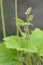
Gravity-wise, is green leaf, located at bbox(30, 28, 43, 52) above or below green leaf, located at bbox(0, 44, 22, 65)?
above

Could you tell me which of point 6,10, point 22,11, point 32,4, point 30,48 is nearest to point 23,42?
point 30,48

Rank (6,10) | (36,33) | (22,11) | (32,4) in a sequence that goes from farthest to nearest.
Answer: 1. (32,4)
2. (22,11)
3. (6,10)
4. (36,33)

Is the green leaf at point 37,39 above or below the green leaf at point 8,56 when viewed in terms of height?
above

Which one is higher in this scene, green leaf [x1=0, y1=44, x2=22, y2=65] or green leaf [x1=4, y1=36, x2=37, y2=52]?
green leaf [x1=4, y1=36, x2=37, y2=52]

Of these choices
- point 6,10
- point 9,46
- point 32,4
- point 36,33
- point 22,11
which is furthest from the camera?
point 32,4

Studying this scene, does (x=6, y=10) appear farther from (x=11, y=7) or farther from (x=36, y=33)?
(x=36, y=33)

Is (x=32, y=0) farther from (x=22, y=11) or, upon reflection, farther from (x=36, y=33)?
(x=36, y=33)

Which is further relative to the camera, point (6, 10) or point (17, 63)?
point (6, 10)

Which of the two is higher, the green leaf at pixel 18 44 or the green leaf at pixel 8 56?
the green leaf at pixel 18 44

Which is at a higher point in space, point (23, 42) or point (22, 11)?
point (23, 42)
